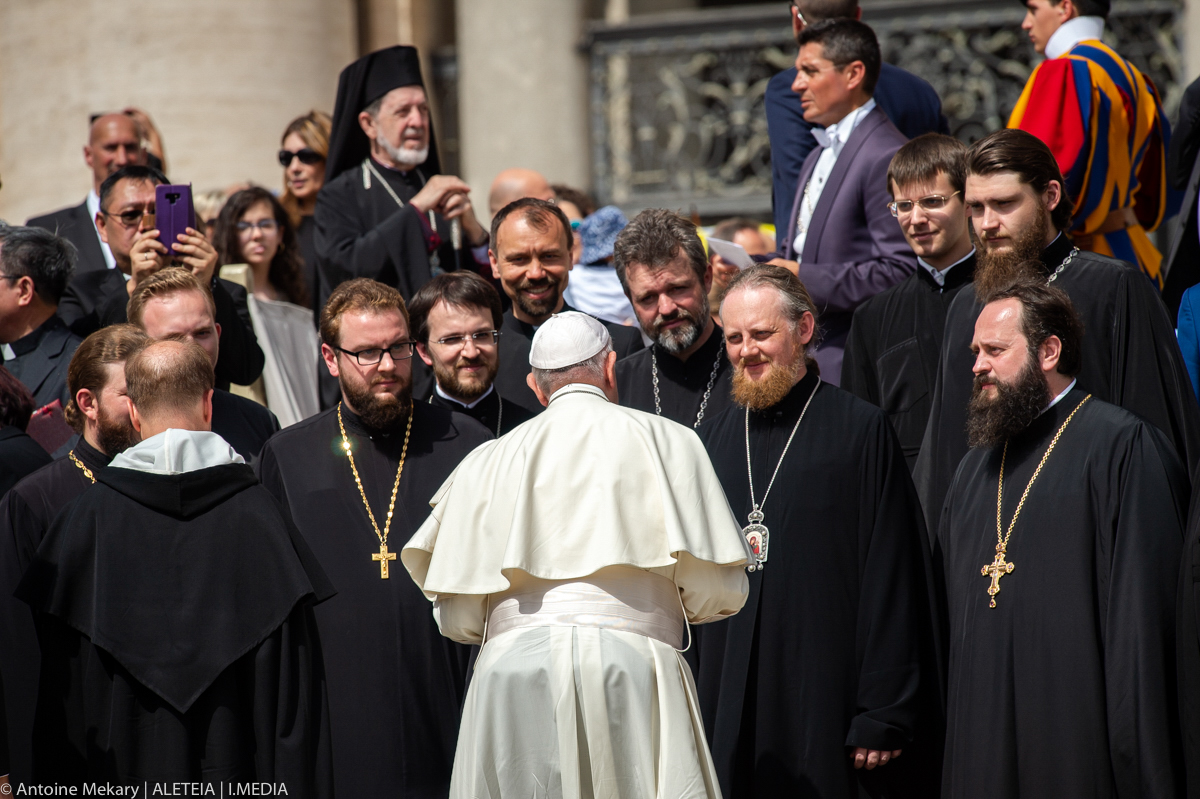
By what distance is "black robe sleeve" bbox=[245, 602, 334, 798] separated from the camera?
4016 mm

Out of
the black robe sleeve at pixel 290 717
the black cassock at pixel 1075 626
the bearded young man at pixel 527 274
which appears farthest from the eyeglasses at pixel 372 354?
the black cassock at pixel 1075 626

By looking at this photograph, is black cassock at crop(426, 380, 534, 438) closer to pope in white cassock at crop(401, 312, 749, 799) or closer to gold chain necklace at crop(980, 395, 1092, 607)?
pope in white cassock at crop(401, 312, 749, 799)

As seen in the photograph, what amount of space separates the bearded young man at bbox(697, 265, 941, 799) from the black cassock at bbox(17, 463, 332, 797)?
1.50 metres

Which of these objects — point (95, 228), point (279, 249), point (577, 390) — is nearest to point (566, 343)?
point (577, 390)

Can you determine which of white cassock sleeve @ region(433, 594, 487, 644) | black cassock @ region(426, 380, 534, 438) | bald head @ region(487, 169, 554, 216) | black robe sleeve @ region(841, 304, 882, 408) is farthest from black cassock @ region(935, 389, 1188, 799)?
bald head @ region(487, 169, 554, 216)

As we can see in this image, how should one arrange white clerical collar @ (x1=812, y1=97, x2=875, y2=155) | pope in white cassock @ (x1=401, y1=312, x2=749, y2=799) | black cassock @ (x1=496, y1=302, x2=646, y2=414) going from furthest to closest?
white clerical collar @ (x1=812, y1=97, x2=875, y2=155)
black cassock @ (x1=496, y1=302, x2=646, y2=414)
pope in white cassock @ (x1=401, y1=312, x2=749, y2=799)

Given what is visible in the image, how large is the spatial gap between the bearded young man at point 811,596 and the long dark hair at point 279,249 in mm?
2958

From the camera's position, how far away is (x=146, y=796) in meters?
3.96

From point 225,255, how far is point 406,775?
3213 mm

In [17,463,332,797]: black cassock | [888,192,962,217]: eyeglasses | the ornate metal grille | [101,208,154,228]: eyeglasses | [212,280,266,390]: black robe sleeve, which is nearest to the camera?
[17,463,332,797]: black cassock

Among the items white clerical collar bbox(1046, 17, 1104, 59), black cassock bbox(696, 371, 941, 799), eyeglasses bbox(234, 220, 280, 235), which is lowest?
black cassock bbox(696, 371, 941, 799)

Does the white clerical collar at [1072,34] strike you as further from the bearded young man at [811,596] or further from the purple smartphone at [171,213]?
the purple smartphone at [171,213]

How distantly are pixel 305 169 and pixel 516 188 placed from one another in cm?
116

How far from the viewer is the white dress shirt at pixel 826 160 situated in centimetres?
654
